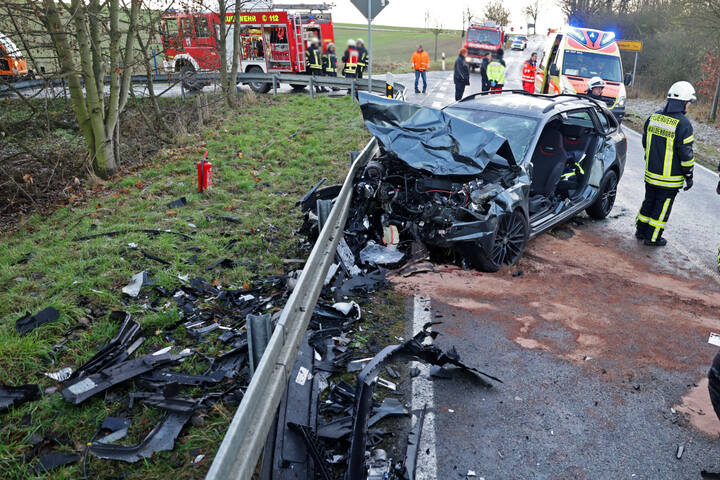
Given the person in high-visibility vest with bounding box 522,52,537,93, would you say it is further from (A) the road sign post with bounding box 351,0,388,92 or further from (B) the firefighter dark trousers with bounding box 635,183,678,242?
(B) the firefighter dark trousers with bounding box 635,183,678,242

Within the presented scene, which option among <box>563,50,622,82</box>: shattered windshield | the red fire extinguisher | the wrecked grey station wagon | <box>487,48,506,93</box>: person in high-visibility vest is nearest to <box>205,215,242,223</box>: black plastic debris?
the red fire extinguisher

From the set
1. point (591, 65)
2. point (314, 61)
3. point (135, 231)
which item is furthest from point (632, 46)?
point (135, 231)

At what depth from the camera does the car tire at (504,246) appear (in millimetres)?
5621

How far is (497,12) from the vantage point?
211ft

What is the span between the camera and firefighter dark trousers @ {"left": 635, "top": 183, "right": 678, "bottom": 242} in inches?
278

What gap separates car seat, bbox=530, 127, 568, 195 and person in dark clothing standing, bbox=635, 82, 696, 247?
1.21 m

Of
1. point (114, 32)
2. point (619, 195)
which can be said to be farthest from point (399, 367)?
point (114, 32)

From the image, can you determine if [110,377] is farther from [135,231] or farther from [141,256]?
[135,231]

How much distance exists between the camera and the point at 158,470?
2996 millimetres

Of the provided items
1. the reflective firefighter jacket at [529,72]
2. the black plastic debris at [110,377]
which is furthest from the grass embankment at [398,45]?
the black plastic debris at [110,377]

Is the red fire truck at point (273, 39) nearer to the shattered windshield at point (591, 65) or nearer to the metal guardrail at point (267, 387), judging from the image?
the shattered windshield at point (591, 65)

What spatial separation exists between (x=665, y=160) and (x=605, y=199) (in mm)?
1212

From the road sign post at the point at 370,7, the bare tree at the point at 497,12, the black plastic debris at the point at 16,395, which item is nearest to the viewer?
the black plastic debris at the point at 16,395

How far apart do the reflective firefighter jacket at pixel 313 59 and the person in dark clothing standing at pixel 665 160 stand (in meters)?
15.8
